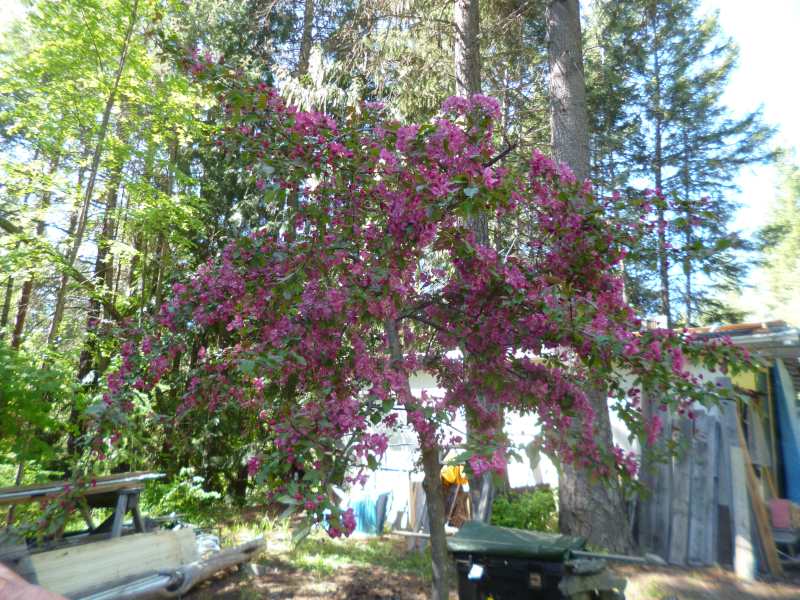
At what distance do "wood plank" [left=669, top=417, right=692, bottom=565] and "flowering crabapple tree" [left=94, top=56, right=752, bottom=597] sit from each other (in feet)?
12.1

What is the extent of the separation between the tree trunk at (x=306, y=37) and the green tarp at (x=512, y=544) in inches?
424

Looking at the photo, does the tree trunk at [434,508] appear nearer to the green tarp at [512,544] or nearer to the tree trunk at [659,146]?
the green tarp at [512,544]

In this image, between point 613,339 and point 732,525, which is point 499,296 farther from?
point 732,525

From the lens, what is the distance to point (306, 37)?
12492 mm

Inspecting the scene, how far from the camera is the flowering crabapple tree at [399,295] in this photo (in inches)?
109

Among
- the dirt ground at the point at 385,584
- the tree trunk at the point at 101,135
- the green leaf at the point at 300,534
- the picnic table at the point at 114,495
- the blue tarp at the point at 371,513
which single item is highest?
the tree trunk at the point at 101,135

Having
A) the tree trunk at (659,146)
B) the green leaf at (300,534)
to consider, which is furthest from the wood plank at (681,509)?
the tree trunk at (659,146)

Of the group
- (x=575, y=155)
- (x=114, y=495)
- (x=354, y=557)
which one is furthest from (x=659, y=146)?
(x=114, y=495)

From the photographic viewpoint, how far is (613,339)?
262 cm

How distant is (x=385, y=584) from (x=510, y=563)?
2168 millimetres

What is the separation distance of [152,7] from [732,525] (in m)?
10.3

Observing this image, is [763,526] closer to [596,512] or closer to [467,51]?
[596,512]

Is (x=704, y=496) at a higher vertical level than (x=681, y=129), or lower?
lower

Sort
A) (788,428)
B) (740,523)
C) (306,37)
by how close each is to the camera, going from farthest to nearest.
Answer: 1. (306,37)
2. (788,428)
3. (740,523)
